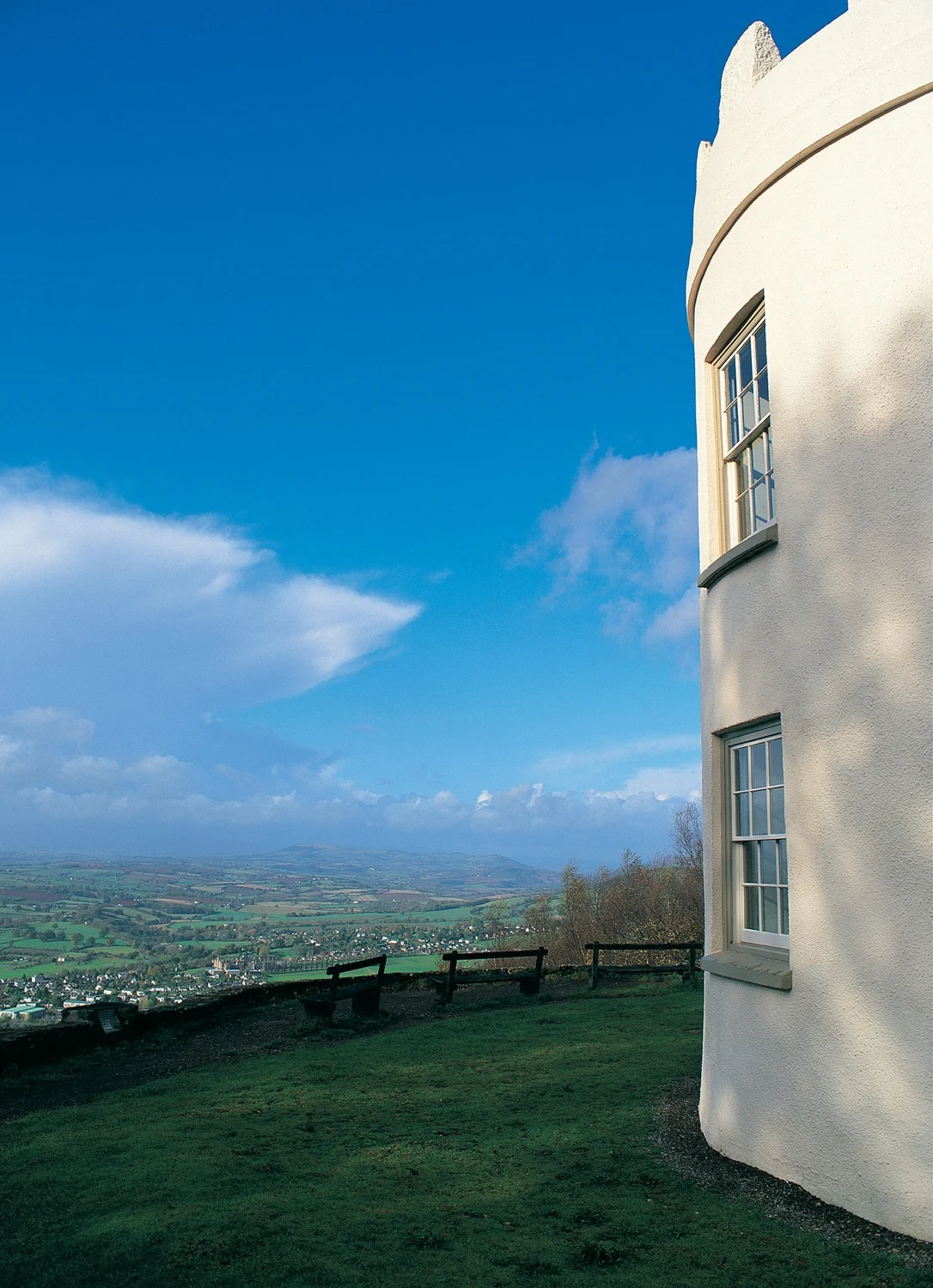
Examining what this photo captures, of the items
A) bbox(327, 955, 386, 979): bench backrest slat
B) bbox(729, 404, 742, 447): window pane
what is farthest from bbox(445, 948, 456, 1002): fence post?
bbox(729, 404, 742, 447): window pane

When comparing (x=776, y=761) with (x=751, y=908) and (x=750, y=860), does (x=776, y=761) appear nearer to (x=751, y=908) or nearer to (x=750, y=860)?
(x=750, y=860)

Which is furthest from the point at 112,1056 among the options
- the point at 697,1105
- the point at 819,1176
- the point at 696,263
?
the point at 696,263

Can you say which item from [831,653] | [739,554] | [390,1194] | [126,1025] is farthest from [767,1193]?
[126,1025]

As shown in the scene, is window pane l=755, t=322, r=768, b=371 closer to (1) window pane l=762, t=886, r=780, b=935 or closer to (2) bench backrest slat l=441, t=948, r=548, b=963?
(1) window pane l=762, t=886, r=780, b=935

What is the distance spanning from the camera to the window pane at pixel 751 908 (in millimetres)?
6629

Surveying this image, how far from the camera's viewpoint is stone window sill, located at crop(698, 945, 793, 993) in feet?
18.5

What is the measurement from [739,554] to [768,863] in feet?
7.32

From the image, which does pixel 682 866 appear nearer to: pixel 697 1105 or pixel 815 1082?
pixel 697 1105

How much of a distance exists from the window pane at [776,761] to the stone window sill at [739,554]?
1.33 m

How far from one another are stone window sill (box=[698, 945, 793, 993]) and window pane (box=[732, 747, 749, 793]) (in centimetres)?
116

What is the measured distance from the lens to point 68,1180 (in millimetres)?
5797

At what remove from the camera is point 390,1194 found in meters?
5.57

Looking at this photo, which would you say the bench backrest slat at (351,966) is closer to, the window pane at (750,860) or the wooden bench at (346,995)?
the wooden bench at (346,995)

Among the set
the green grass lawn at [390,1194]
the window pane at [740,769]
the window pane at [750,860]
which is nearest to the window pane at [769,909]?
the window pane at [750,860]
